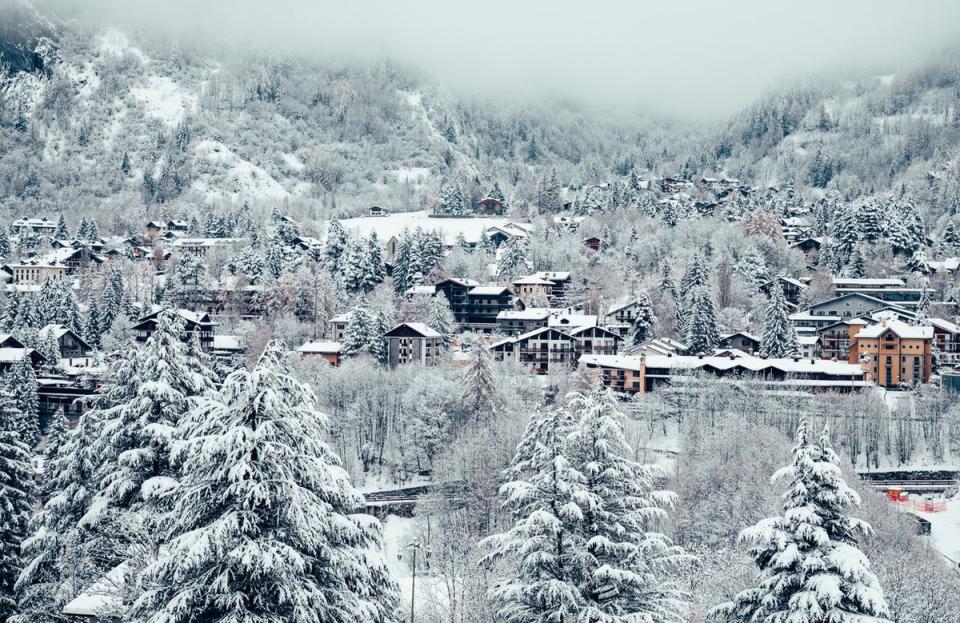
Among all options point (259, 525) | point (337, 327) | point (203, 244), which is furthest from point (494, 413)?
point (203, 244)

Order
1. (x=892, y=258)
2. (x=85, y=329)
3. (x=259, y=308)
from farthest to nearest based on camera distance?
1. (x=892, y=258)
2. (x=259, y=308)
3. (x=85, y=329)

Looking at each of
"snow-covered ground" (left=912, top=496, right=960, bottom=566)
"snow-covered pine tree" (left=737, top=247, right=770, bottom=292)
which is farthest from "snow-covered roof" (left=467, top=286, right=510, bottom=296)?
"snow-covered ground" (left=912, top=496, right=960, bottom=566)

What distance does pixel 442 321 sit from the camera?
83812 mm

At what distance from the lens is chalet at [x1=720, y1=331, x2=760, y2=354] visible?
A: 8119 centimetres

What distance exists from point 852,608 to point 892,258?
93.6 metres

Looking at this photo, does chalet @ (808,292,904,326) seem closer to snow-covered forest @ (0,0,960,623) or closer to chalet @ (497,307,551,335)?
snow-covered forest @ (0,0,960,623)

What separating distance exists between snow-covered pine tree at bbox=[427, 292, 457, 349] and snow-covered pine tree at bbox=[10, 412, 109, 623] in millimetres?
53457

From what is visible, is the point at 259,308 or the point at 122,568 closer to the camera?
the point at 122,568

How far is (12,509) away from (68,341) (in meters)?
54.8

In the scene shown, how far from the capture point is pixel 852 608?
19.8m

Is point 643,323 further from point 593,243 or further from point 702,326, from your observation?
point 593,243

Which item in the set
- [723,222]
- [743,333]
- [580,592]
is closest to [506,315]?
[743,333]

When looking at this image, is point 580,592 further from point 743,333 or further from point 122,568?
point 743,333

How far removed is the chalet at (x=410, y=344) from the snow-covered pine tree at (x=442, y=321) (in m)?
1.63
